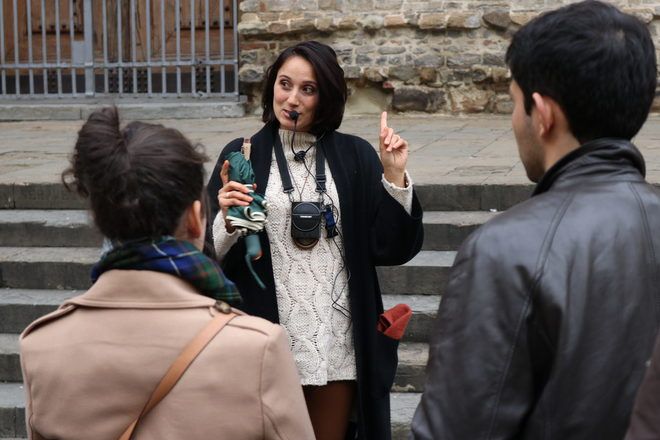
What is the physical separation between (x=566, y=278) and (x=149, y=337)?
0.76m

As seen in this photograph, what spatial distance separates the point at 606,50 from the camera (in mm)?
2115

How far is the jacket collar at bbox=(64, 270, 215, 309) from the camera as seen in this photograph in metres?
2.20

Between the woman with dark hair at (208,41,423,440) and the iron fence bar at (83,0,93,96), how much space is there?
8.77 m

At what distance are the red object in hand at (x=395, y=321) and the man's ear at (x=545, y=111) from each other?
1491 mm

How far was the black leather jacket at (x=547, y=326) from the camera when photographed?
6.61 ft

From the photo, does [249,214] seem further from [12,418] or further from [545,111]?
[12,418]

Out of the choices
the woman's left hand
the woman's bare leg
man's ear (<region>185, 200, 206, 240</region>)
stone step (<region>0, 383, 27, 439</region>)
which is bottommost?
stone step (<region>0, 383, 27, 439</region>)

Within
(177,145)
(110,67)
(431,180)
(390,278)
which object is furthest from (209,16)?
(177,145)

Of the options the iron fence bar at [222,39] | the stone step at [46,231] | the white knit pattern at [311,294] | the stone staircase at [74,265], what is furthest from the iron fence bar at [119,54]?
the white knit pattern at [311,294]

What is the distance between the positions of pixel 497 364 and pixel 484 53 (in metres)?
9.59

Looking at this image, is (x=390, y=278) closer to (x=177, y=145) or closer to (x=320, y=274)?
(x=320, y=274)

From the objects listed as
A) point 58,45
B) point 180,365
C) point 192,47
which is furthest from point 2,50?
point 180,365

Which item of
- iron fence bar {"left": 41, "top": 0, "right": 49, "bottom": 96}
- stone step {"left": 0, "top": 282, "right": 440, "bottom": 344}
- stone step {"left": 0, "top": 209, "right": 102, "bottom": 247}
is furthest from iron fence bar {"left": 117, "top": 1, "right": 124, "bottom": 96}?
stone step {"left": 0, "top": 282, "right": 440, "bottom": 344}

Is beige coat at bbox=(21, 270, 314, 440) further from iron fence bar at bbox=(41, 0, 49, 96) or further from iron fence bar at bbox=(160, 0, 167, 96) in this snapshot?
iron fence bar at bbox=(41, 0, 49, 96)
